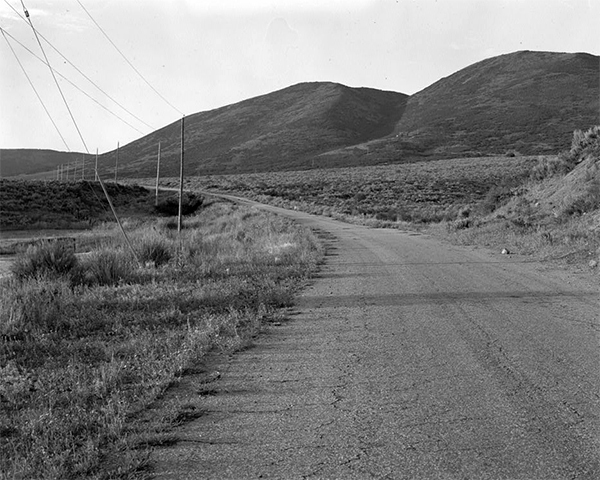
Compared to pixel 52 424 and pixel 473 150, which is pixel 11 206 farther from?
pixel 473 150

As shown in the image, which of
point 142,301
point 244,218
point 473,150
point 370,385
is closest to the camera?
point 370,385

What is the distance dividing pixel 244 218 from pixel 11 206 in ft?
79.2

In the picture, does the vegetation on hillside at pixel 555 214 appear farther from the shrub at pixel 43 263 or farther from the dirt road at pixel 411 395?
the shrub at pixel 43 263

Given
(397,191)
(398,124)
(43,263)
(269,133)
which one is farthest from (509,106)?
(43,263)

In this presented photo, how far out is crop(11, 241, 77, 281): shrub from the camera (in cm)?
1345

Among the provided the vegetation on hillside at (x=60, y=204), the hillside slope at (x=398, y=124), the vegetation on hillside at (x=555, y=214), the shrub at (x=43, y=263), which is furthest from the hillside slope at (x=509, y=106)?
the shrub at (x=43, y=263)

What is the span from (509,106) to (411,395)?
473ft

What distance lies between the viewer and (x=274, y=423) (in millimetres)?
4277

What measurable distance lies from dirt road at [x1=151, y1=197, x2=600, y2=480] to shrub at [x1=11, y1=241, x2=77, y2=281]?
765 cm

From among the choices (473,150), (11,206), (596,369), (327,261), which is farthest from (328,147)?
(596,369)

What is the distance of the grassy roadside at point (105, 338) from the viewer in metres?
4.00

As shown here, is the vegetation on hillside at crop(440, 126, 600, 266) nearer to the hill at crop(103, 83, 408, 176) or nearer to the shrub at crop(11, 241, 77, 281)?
the shrub at crop(11, 241, 77, 281)

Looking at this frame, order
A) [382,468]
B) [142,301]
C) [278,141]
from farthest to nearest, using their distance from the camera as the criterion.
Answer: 1. [278,141]
2. [142,301]
3. [382,468]

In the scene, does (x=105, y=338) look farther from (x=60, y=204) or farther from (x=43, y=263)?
(x=60, y=204)
